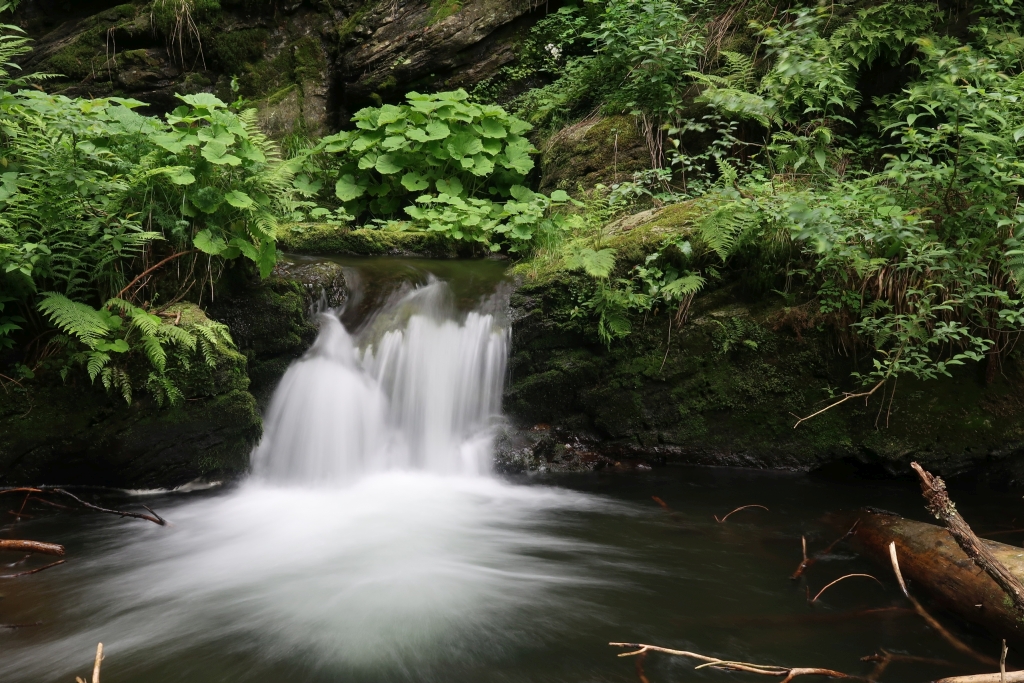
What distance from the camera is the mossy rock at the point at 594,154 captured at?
7.59 meters

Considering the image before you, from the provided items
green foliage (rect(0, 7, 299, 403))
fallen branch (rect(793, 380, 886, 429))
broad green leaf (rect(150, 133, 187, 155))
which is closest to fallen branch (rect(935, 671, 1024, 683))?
fallen branch (rect(793, 380, 886, 429))

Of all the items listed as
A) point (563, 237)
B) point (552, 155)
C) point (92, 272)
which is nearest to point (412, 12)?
point (552, 155)

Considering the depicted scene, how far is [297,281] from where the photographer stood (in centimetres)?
578

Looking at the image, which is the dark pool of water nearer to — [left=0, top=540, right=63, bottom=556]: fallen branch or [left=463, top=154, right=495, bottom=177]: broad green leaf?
[left=0, top=540, right=63, bottom=556]: fallen branch

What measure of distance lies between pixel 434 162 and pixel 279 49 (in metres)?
5.08

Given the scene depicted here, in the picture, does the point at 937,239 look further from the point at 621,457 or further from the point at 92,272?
the point at 92,272

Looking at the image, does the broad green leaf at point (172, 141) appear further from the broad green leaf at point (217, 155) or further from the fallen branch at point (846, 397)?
the fallen branch at point (846, 397)

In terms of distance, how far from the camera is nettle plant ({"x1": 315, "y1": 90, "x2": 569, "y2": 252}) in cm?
822

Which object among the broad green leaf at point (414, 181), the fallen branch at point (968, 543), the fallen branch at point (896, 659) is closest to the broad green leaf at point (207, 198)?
the broad green leaf at point (414, 181)

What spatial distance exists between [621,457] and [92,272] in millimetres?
4156

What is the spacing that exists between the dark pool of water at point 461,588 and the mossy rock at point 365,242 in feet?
11.4

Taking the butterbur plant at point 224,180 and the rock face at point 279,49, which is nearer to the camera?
the butterbur plant at point 224,180

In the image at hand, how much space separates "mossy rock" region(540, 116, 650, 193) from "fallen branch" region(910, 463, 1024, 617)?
5.40 metres

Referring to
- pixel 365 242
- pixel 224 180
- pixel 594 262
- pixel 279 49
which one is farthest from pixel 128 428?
pixel 279 49
